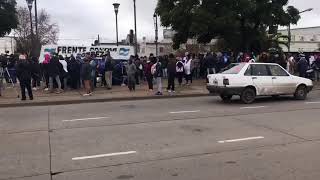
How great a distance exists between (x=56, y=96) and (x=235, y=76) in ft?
24.2

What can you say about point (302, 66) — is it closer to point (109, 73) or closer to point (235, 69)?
point (235, 69)

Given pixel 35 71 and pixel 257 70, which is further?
pixel 35 71

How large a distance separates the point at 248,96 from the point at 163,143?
8.00m

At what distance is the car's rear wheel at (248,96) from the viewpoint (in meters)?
17.0

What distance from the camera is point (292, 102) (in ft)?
56.9

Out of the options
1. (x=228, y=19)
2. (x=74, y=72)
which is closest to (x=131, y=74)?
(x=74, y=72)

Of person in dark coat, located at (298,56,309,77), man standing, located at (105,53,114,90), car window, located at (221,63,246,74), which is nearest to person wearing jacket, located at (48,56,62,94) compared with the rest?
man standing, located at (105,53,114,90)

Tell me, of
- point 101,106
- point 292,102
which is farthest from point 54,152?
point 292,102

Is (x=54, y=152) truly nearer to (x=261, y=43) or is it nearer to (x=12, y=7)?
(x=261, y=43)

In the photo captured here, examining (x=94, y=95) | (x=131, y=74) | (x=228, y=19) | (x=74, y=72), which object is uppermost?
(x=228, y=19)

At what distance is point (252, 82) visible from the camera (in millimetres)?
17109

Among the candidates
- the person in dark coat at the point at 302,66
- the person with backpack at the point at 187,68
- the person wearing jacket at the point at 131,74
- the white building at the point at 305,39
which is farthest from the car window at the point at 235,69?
the white building at the point at 305,39

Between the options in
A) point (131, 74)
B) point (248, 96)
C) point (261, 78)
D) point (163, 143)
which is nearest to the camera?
point (163, 143)

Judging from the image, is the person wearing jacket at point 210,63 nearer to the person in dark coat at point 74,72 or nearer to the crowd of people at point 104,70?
the crowd of people at point 104,70
